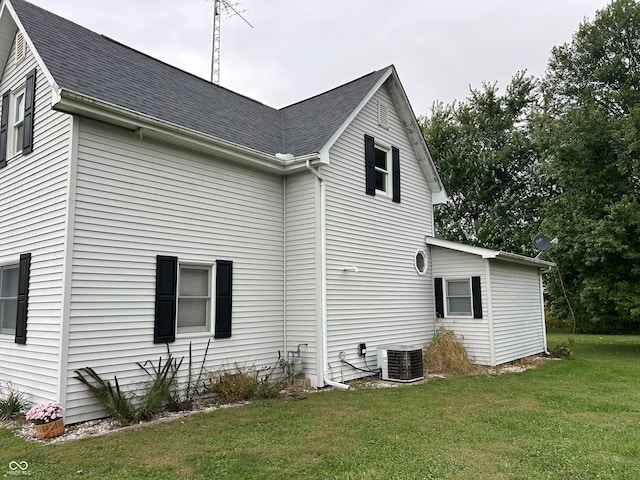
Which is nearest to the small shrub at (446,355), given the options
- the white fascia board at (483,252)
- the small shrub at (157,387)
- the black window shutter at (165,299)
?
the white fascia board at (483,252)

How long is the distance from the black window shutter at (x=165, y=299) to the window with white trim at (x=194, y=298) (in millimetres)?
297

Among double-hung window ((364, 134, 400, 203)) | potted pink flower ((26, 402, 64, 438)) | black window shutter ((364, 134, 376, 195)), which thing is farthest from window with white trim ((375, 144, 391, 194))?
potted pink flower ((26, 402, 64, 438))

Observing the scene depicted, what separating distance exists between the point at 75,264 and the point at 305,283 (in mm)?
4048

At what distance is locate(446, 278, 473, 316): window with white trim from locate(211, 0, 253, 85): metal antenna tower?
8739 mm

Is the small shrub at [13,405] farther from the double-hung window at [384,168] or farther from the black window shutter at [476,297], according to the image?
the black window shutter at [476,297]

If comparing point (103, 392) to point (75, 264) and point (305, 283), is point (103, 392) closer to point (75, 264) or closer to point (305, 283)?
point (75, 264)

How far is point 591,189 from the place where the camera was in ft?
50.3

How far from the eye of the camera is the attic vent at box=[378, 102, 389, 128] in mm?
10788

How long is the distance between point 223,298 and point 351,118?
183 inches

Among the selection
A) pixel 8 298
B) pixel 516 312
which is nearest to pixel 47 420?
pixel 8 298

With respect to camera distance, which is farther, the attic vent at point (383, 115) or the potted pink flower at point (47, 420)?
the attic vent at point (383, 115)

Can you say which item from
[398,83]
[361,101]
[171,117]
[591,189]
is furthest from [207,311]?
[591,189]

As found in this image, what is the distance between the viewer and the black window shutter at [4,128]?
25.6 feet

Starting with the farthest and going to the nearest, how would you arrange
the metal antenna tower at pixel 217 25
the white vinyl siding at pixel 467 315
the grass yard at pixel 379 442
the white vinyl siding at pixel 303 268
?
the metal antenna tower at pixel 217 25, the white vinyl siding at pixel 467 315, the white vinyl siding at pixel 303 268, the grass yard at pixel 379 442
